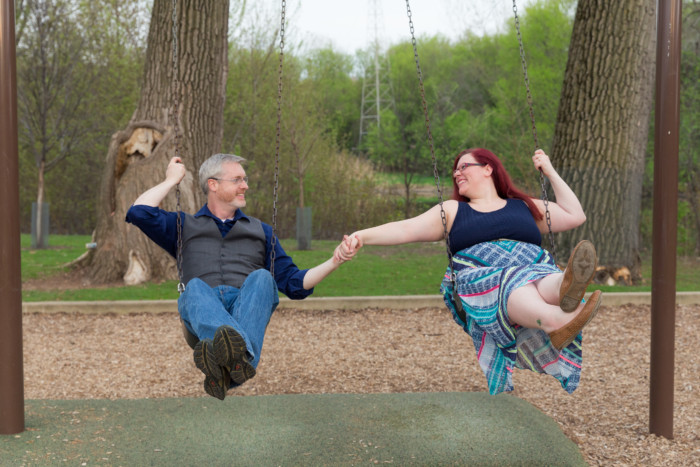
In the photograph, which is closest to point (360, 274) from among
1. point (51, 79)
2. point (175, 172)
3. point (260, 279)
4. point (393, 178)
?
point (175, 172)

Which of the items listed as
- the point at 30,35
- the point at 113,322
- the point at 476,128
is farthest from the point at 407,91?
the point at 113,322

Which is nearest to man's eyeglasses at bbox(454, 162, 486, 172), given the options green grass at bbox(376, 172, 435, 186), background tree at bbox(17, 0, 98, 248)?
background tree at bbox(17, 0, 98, 248)

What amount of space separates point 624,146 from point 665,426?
4.17 m

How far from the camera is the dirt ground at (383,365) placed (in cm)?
402

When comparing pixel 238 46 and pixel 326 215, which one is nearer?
pixel 326 215

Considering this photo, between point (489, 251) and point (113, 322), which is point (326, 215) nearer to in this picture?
point (113, 322)

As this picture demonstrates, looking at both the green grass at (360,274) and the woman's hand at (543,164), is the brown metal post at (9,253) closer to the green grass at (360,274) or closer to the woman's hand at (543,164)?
the woman's hand at (543,164)

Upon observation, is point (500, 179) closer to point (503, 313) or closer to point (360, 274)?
point (503, 313)

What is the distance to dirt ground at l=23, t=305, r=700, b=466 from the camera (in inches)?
158

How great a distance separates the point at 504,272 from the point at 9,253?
8.47ft

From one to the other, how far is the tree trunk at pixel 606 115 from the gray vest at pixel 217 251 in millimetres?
4747

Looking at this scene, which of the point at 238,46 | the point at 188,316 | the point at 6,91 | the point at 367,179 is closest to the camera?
the point at 188,316

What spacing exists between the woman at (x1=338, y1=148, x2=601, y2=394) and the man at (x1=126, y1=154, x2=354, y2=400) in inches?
17.6

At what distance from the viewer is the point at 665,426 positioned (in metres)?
3.76
